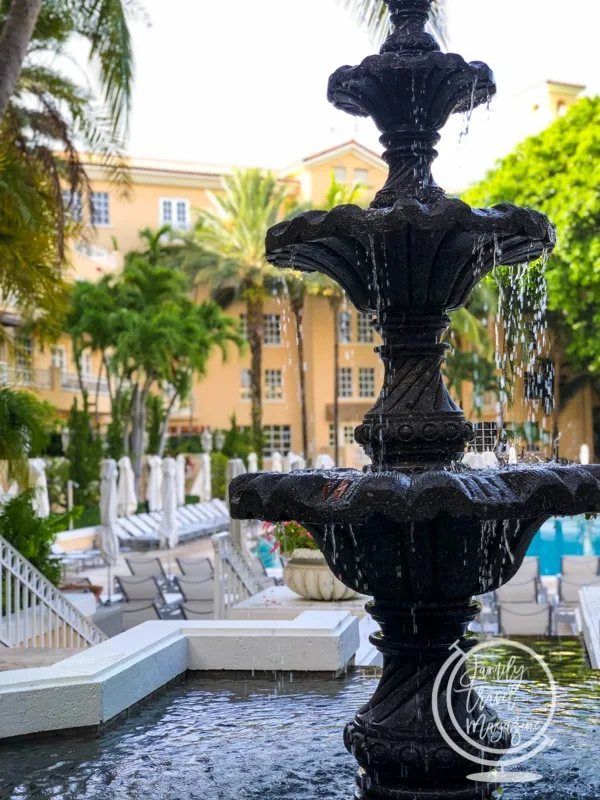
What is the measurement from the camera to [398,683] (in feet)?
16.1

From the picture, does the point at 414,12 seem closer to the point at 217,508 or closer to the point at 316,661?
the point at 316,661

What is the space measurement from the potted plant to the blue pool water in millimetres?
9083

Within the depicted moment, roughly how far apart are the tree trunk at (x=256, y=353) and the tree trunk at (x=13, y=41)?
30668 millimetres

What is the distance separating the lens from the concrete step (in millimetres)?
8383

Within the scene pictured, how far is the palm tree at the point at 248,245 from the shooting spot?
142 feet

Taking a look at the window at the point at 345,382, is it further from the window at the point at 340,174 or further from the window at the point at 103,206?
the window at the point at 103,206

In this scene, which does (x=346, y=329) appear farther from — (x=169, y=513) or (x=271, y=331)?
(x=169, y=513)

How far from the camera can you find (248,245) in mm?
43250

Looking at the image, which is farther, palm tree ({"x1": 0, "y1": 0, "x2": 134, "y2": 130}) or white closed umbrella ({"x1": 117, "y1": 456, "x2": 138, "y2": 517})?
white closed umbrella ({"x1": 117, "y1": 456, "x2": 138, "y2": 517})

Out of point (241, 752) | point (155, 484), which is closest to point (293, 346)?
point (155, 484)

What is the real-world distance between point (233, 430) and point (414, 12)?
120 feet

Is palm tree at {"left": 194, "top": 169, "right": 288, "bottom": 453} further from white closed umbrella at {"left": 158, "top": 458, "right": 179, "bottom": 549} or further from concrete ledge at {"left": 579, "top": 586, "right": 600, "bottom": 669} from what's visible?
concrete ledge at {"left": 579, "top": 586, "right": 600, "bottom": 669}

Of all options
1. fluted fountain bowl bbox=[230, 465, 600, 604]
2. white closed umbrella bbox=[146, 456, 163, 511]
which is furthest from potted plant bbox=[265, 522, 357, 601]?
white closed umbrella bbox=[146, 456, 163, 511]

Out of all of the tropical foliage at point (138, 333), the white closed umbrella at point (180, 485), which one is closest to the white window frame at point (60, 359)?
the tropical foliage at point (138, 333)
